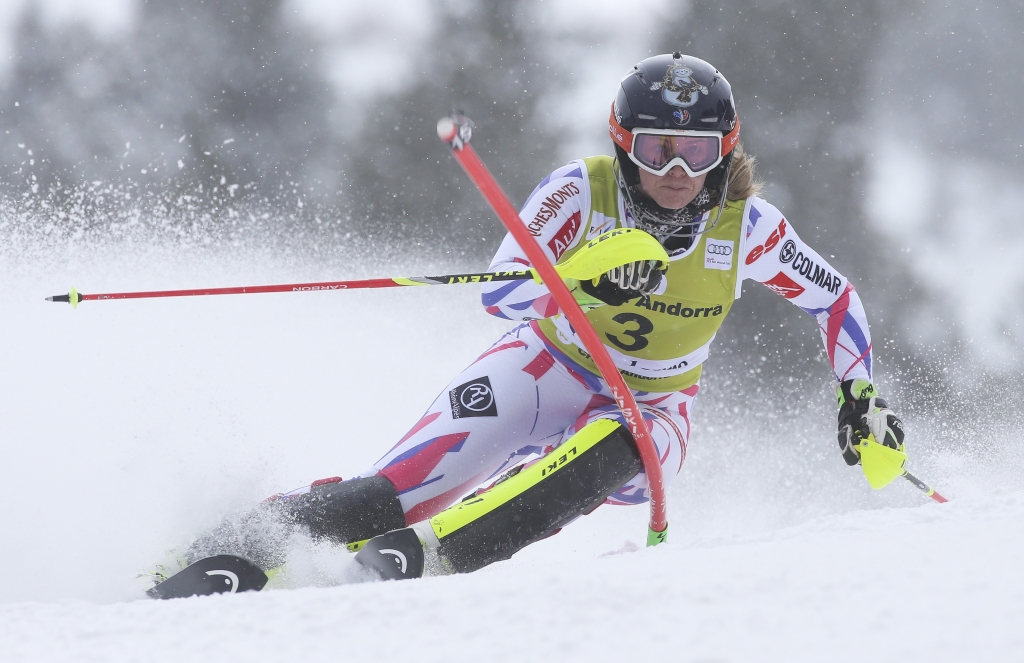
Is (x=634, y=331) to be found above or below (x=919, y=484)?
above

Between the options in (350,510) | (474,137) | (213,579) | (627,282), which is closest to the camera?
(213,579)

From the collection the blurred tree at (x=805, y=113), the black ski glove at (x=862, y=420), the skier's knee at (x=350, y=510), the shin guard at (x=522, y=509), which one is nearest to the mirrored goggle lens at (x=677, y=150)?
the shin guard at (x=522, y=509)

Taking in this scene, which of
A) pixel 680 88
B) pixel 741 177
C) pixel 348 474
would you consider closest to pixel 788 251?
pixel 741 177

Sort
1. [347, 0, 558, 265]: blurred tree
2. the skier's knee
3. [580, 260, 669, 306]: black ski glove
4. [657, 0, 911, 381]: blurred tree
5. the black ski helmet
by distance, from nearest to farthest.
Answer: [580, 260, 669, 306]: black ski glove < the skier's knee < the black ski helmet < [347, 0, 558, 265]: blurred tree < [657, 0, 911, 381]: blurred tree

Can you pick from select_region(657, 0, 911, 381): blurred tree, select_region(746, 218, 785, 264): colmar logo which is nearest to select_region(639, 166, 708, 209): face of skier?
select_region(746, 218, 785, 264): colmar logo

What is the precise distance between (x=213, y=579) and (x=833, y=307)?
6.46ft

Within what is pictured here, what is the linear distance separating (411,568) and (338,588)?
0.46 m

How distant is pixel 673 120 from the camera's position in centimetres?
219

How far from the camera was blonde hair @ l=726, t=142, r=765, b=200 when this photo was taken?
2390 millimetres

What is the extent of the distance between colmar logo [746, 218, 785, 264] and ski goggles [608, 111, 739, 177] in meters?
0.35

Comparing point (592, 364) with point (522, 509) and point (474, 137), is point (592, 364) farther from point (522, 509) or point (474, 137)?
point (474, 137)

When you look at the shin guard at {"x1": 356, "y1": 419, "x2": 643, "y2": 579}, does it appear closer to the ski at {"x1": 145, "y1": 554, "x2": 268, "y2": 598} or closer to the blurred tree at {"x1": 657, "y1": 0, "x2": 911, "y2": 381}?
the ski at {"x1": 145, "y1": 554, "x2": 268, "y2": 598}

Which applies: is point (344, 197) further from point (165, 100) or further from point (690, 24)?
point (690, 24)

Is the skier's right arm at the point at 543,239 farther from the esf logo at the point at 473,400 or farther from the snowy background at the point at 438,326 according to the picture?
Result: the snowy background at the point at 438,326
